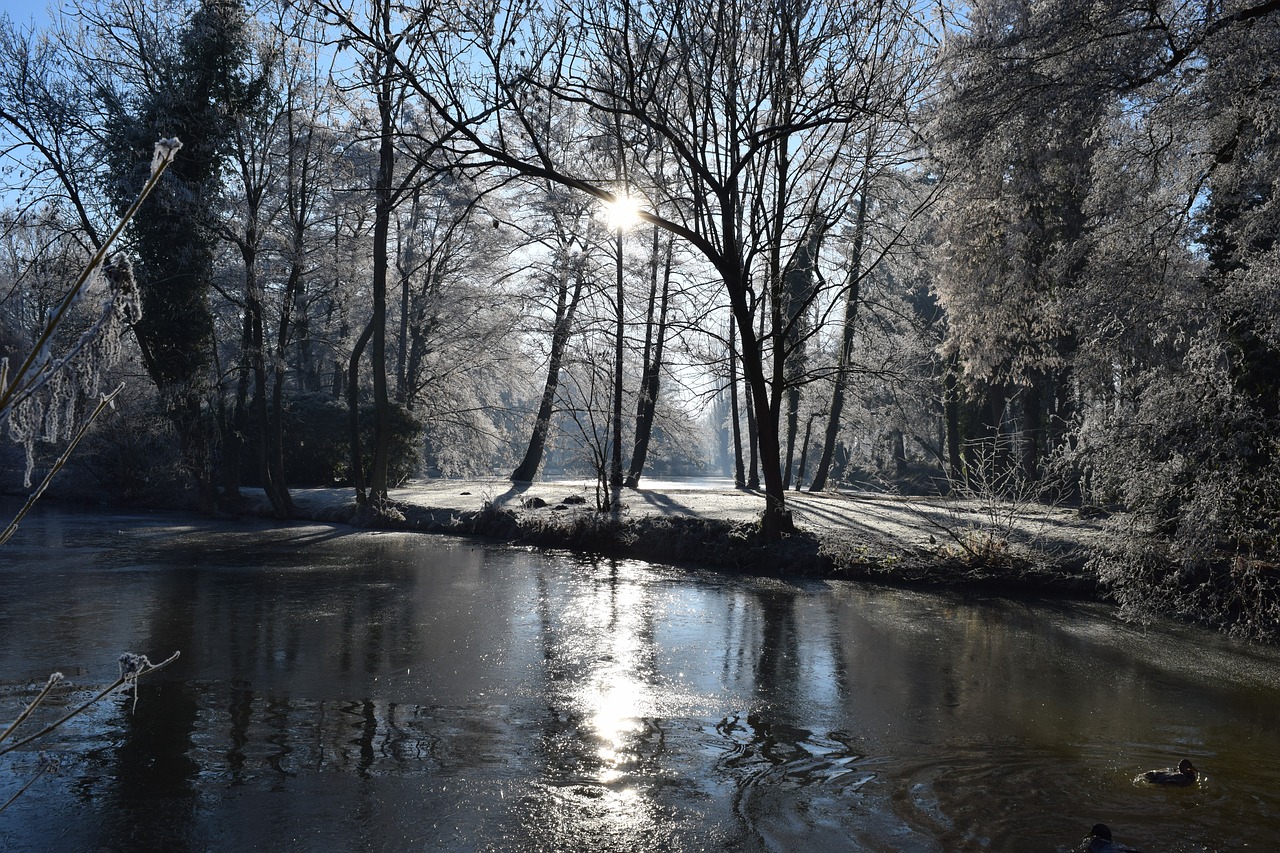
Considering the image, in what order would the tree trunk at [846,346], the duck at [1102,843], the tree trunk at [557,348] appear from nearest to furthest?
1. the duck at [1102,843]
2. the tree trunk at [846,346]
3. the tree trunk at [557,348]

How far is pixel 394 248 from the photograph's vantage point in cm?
2764

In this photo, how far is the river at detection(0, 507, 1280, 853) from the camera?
459cm

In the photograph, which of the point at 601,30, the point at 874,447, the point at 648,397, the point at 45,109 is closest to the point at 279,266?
the point at 45,109

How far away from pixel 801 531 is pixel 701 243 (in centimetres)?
481

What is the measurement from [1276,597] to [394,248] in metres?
24.6

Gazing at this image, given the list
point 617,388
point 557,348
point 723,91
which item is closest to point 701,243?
point 723,91

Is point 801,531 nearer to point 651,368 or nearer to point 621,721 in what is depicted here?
point 621,721

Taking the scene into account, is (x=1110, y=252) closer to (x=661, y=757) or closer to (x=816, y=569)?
(x=816, y=569)

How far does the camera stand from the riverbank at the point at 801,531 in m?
11.8

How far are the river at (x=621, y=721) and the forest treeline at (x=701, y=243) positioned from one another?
2.12 m

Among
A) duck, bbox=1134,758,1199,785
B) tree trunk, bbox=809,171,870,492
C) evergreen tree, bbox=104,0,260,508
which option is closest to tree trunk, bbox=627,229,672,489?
→ tree trunk, bbox=809,171,870,492

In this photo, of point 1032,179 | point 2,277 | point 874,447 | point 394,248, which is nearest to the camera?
point 1032,179

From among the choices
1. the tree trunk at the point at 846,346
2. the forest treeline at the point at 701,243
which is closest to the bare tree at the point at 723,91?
the forest treeline at the point at 701,243

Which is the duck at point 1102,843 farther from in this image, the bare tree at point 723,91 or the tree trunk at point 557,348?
the tree trunk at point 557,348
